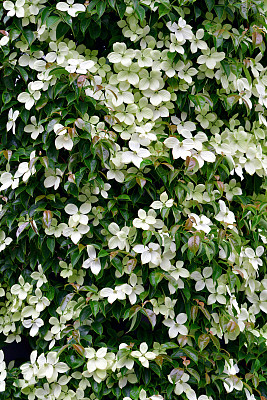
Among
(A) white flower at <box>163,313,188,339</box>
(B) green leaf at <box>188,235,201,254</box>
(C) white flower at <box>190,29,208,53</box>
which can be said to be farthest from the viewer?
(C) white flower at <box>190,29,208,53</box>

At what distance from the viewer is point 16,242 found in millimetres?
2188

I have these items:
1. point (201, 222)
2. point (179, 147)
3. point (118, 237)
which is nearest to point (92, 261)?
point (118, 237)

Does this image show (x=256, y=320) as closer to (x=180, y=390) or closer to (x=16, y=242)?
(x=180, y=390)

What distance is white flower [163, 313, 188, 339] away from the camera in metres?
2.03

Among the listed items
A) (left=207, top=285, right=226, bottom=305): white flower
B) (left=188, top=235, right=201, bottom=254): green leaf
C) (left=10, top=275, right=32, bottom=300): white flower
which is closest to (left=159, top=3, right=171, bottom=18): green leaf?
(left=188, top=235, right=201, bottom=254): green leaf

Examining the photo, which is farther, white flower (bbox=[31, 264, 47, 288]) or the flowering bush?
white flower (bbox=[31, 264, 47, 288])

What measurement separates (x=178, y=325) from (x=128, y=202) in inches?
20.8

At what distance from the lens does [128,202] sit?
211 cm

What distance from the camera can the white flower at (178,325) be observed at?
2.03 m

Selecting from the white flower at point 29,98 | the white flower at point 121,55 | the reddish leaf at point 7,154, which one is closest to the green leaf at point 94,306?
the reddish leaf at point 7,154

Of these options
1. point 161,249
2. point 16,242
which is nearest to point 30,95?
point 16,242

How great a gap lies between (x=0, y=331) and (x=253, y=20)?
5.84 feet

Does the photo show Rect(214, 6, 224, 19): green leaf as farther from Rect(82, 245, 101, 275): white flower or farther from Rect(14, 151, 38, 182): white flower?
→ Rect(82, 245, 101, 275): white flower

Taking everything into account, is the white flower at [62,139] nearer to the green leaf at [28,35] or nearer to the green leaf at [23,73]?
the green leaf at [23,73]
